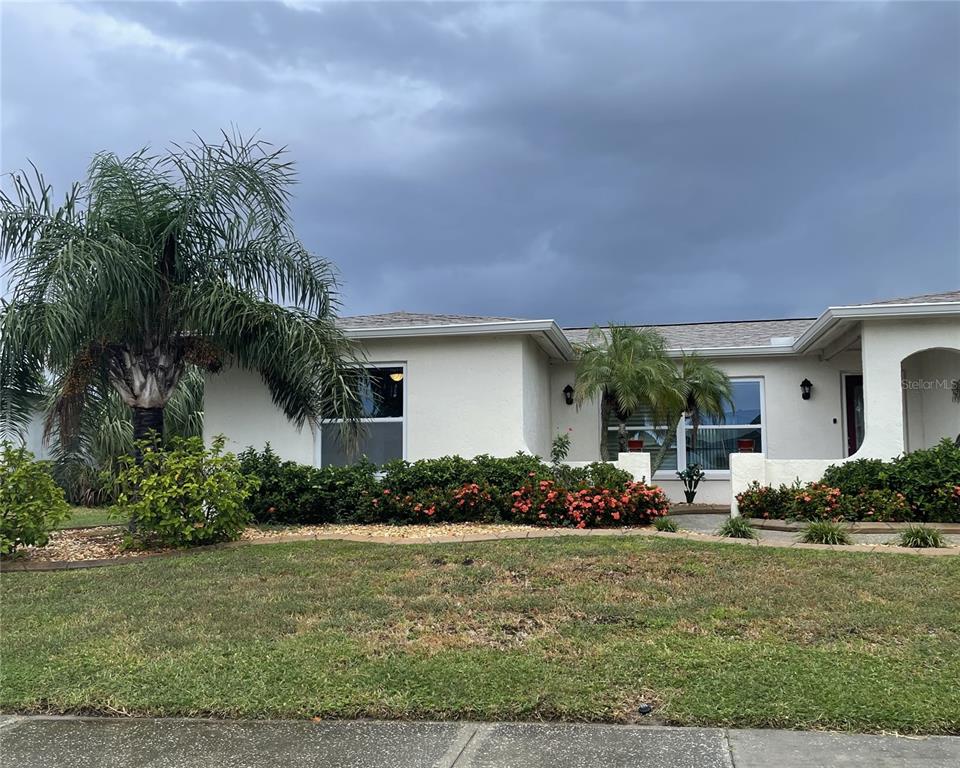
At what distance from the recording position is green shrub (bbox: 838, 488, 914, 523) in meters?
9.43

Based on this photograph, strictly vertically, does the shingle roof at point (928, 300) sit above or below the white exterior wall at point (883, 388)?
above

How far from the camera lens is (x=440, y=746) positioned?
142 inches

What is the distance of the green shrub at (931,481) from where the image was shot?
368 inches

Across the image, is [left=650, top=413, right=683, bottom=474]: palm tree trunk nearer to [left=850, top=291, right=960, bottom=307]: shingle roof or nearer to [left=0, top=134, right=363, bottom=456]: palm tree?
[left=850, top=291, right=960, bottom=307]: shingle roof

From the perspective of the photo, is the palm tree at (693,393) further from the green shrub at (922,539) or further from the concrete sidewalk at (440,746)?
the concrete sidewalk at (440,746)

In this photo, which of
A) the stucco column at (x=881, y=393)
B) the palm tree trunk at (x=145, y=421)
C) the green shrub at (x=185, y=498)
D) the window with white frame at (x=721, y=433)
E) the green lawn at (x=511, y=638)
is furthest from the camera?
the window with white frame at (x=721, y=433)

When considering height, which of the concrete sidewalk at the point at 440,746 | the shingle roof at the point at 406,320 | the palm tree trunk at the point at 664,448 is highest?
the shingle roof at the point at 406,320

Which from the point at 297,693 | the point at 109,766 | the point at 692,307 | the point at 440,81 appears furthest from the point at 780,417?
the point at 692,307

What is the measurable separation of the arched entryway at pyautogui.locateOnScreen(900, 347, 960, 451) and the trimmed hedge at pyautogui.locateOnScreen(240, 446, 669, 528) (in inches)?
234

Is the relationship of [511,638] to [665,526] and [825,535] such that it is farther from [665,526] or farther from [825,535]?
[825,535]

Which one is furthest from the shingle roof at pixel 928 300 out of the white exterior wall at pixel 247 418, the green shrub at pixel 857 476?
the white exterior wall at pixel 247 418

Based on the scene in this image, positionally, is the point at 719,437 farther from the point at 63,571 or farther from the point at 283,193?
the point at 63,571

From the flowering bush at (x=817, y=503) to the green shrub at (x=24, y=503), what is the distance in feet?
30.0

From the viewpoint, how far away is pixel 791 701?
155 inches
